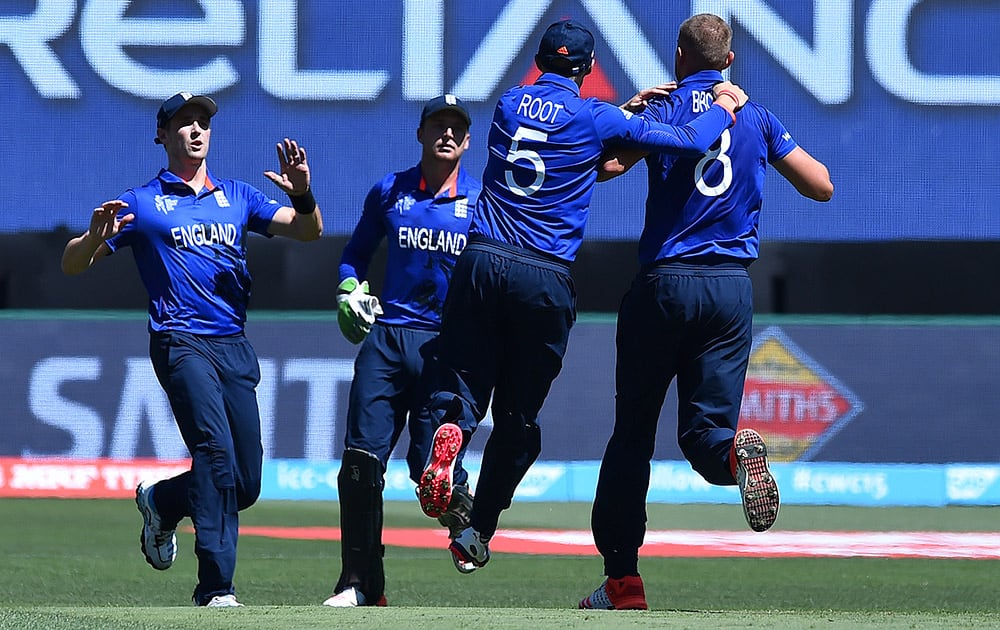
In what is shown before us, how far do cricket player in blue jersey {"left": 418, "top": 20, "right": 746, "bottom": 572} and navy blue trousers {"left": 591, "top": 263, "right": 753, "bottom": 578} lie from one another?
288 millimetres

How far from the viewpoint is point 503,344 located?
5977 mm

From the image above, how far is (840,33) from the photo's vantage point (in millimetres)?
15094

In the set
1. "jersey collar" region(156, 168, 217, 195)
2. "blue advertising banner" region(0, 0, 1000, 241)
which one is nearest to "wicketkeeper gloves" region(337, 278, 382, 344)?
"jersey collar" region(156, 168, 217, 195)

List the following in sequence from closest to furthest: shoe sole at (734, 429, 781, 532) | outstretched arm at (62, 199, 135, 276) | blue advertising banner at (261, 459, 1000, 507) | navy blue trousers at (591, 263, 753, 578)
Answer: shoe sole at (734, 429, 781, 532) → navy blue trousers at (591, 263, 753, 578) → outstretched arm at (62, 199, 135, 276) → blue advertising banner at (261, 459, 1000, 507)

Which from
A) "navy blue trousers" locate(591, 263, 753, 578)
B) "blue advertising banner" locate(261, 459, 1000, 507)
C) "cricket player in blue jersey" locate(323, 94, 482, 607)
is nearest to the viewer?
"navy blue trousers" locate(591, 263, 753, 578)

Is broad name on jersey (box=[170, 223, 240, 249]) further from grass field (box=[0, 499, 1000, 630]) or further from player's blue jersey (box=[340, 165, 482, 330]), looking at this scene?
grass field (box=[0, 499, 1000, 630])

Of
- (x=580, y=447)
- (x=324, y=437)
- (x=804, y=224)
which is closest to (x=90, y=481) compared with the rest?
(x=324, y=437)

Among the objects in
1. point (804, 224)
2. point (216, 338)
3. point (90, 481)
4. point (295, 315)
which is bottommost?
point (90, 481)

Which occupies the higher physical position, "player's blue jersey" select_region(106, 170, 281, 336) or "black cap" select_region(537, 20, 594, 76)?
"black cap" select_region(537, 20, 594, 76)

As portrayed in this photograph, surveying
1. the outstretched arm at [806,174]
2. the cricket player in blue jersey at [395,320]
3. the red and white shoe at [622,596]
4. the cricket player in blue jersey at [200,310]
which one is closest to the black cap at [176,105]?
the cricket player in blue jersey at [200,310]

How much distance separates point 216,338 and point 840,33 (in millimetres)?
9689

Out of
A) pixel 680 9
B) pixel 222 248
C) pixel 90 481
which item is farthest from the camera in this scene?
pixel 680 9

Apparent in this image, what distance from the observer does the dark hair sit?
6.15m

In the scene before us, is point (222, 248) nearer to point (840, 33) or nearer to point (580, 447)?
point (580, 447)
